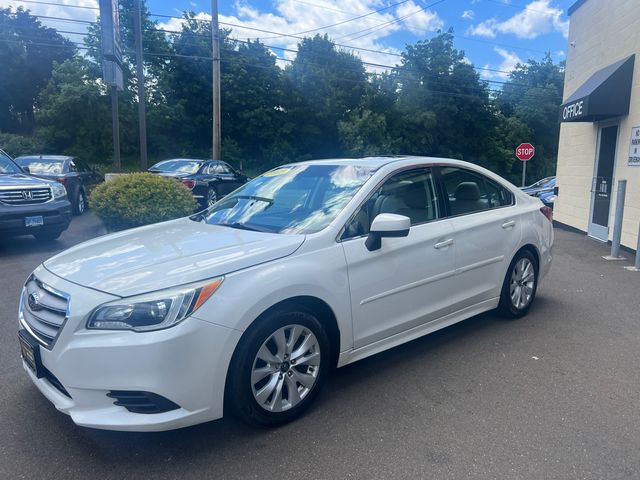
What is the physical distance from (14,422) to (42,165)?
10.0 meters

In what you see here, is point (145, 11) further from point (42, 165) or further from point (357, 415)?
point (357, 415)

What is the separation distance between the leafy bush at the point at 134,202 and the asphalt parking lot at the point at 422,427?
12.5 ft

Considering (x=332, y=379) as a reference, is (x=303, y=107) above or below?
above

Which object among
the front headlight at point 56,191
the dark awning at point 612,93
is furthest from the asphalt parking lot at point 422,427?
the dark awning at point 612,93

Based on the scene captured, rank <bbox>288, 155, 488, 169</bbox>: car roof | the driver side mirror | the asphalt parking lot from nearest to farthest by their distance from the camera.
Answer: the asphalt parking lot, the driver side mirror, <bbox>288, 155, 488, 169</bbox>: car roof

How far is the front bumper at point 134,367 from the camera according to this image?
2.45 metres

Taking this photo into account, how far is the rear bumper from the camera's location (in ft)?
24.8

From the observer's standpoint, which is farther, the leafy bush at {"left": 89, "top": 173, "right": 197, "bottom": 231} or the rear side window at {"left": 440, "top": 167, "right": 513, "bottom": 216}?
the leafy bush at {"left": 89, "top": 173, "right": 197, "bottom": 231}

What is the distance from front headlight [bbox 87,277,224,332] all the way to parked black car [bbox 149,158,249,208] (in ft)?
35.2

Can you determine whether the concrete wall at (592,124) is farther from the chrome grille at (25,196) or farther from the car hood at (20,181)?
the car hood at (20,181)

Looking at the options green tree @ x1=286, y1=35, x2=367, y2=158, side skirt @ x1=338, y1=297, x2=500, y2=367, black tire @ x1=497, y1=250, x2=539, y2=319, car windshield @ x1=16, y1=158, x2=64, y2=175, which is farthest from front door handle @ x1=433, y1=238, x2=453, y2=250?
green tree @ x1=286, y1=35, x2=367, y2=158

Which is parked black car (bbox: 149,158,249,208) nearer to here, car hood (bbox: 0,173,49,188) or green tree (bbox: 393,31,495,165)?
car hood (bbox: 0,173,49,188)

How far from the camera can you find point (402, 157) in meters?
4.34

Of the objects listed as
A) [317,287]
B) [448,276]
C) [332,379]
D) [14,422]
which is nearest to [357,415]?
[332,379]
